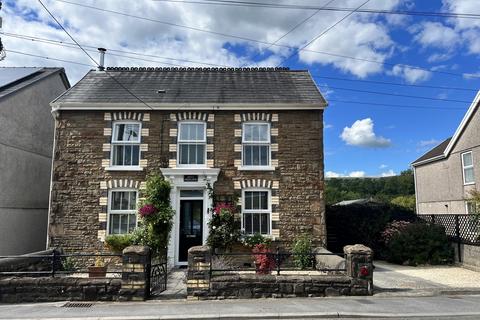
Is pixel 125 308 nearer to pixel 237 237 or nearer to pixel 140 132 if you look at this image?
pixel 237 237

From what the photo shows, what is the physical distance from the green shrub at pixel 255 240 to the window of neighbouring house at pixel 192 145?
3.20 m

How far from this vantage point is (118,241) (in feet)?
44.5

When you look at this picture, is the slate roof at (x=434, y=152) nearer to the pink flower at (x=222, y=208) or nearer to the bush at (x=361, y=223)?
the bush at (x=361, y=223)

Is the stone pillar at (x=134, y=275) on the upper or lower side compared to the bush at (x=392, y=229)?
lower

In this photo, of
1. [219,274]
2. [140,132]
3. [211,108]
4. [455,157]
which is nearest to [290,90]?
[211,108]

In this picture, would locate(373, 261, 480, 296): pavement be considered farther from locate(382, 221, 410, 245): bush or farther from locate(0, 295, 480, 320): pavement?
locate(382, 221, 410, 245): bush

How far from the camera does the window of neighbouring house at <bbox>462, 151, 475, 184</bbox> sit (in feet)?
66.8

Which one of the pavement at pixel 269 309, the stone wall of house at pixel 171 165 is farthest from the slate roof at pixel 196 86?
the pavement at pixel 269 309

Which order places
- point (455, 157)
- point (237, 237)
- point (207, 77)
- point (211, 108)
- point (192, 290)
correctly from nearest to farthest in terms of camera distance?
1. point (192, 290)
2. point (237, 237)
3. point (211, 108)
4. point (207, 77)
5. point (455, 157)

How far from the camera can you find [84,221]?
1402 cm

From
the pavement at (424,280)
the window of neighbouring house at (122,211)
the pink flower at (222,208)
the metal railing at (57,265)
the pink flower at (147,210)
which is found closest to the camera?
the metal railing at (57,265)

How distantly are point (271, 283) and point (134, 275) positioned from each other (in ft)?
10.7

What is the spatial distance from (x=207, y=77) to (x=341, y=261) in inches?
403

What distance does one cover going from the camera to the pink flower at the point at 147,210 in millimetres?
13344
